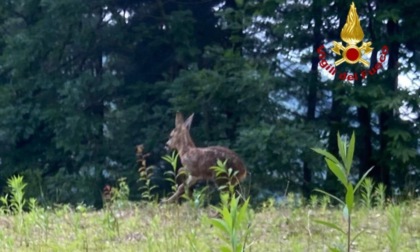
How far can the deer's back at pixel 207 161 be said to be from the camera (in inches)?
368

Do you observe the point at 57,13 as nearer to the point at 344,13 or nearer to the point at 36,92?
the point at 36,92

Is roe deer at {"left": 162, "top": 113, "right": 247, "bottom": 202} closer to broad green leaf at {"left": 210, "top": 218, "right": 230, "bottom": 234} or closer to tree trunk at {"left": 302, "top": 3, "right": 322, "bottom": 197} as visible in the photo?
broad green leaf at {"left": 210, "top": 218, "right": 230, "bottom": 234}

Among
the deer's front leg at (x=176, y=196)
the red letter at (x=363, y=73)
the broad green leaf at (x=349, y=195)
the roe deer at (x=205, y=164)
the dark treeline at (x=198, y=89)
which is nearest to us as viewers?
the broad green leaf at (x=349, y=195)

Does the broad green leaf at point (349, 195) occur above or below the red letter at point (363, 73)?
below

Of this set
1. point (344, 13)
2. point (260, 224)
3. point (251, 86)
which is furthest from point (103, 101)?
point (260, 224)

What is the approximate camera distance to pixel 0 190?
20.8 m

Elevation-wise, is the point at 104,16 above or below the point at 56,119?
above

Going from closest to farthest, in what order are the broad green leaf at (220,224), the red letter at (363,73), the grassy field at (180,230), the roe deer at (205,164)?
the broad green leaf at (220,224) < the grassy field at (180,230) < the roe deer at (205,164) < the red letter at (363,73)

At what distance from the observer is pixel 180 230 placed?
6.88 meters

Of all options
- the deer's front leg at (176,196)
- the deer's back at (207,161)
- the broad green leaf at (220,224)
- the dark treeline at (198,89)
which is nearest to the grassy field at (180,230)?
the deer's front leg at (176,196)

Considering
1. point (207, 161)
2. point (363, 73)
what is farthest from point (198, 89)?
point (207, 161)

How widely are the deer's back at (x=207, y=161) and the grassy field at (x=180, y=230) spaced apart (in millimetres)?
1006

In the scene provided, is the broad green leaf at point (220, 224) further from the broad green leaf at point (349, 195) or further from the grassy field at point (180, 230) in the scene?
the grassy field at point (180, 230)

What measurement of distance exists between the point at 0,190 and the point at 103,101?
2.96 m
